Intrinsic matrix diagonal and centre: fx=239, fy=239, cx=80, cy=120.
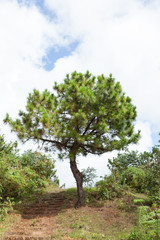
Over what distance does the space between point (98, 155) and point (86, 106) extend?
2716mm

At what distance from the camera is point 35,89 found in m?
12.1

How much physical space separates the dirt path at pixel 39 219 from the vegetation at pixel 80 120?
157 cm

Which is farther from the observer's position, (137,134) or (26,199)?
(26,199)

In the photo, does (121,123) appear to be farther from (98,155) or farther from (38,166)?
(38,166)

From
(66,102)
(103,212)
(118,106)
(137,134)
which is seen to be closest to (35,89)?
(66,102)

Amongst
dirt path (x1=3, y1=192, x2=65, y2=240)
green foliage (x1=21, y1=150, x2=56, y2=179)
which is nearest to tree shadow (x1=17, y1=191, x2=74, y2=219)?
dirt path (x1=3, y1=192, x2=65, y2=240)

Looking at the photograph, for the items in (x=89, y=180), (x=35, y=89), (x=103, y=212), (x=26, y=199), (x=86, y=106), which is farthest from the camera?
(x=89, y=180)

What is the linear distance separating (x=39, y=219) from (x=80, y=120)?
4550 mm

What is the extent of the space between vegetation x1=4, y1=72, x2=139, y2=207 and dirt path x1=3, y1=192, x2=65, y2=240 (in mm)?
1572

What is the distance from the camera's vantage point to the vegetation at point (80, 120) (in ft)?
35.6

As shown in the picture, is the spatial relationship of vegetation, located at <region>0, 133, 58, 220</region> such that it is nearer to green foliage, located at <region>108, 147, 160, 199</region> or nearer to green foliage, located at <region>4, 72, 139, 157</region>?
green foliage, located at <region>4, 72, 139, 157</region>

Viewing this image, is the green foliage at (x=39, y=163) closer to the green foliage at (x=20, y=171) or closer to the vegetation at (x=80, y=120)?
the green foliage at (x=20, y=171)

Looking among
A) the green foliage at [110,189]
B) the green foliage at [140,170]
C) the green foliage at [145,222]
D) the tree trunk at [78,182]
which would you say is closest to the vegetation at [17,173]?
the tree trunk at [78,182]

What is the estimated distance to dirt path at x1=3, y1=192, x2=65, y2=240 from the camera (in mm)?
7878
